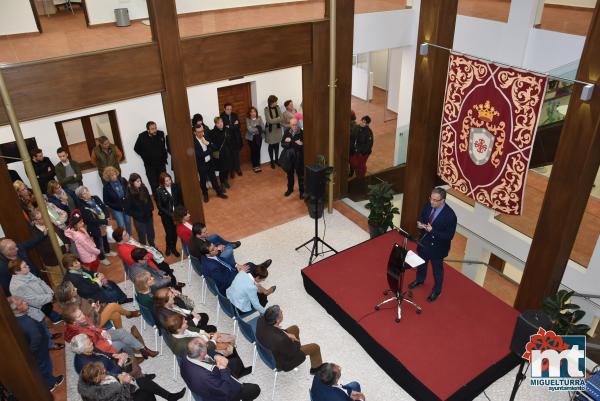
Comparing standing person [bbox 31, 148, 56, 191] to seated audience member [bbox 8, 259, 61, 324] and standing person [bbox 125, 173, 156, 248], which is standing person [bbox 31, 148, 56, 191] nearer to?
standing person [bbox 125, 173, 156, 248]

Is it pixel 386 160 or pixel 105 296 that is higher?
pixel 105 296

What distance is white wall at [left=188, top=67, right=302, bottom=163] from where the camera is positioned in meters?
10.5

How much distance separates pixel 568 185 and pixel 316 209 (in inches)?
144

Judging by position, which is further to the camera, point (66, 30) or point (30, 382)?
point (66, 30)

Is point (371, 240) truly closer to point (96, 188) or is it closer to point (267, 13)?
point (267, 13)

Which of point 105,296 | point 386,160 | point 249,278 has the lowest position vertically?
point 386,160

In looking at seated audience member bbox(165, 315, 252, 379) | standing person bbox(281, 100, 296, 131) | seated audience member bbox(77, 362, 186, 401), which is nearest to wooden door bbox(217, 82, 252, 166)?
standing person bbox(281, 100, 296, 131)

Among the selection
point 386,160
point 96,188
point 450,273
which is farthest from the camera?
point 386,160

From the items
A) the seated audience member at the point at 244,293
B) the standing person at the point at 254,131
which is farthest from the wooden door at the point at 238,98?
the seated audience member at the point at 244,293

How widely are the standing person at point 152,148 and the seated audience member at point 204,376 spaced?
18.8 ft

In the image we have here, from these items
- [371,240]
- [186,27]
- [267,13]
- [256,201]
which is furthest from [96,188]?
[371,240]

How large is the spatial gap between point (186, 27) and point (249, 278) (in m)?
4.42

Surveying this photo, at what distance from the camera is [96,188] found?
1005 centimetres

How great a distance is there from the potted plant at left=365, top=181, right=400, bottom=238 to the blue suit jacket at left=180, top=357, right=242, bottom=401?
4.34 meters
